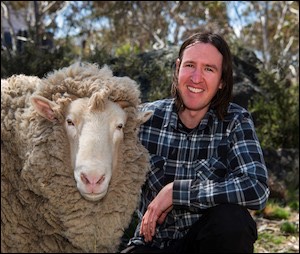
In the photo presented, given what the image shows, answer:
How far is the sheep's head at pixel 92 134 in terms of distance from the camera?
2.21 m

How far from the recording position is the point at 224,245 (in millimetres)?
2215

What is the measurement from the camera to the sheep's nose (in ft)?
7.15

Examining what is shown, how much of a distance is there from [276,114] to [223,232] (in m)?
5.81

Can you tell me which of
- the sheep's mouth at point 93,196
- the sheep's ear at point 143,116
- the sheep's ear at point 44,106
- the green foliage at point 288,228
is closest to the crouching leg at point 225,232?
the sheep's mouth at point 93,196

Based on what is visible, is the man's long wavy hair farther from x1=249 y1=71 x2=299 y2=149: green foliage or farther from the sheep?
x1=249 y1=71 x2=299 y2=149: green foliage

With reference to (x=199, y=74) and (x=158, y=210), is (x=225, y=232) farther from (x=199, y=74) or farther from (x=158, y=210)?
(x=199, y=74)

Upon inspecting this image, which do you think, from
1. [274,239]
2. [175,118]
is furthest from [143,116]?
[274,239]

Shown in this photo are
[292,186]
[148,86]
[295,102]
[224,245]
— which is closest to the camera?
[224,245]

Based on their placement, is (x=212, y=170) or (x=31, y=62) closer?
(x=212, y=170)

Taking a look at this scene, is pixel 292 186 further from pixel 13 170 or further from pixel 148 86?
pixel 13 170

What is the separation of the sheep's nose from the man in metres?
0.42

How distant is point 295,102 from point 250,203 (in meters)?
6.16

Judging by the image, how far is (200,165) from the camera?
263 centimetres

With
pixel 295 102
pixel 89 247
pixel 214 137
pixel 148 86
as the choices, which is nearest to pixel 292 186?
pixel 295 102
